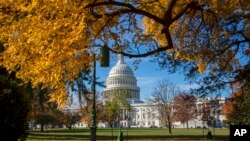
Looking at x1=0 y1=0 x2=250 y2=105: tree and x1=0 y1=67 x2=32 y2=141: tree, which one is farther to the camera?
x1=0 y1=67 x2=32 y2=141: tree

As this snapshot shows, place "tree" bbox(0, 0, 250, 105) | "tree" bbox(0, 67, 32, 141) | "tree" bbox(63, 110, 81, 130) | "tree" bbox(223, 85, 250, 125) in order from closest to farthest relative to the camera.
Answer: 1. "tree" bbox(0, 0, 250, 105)
2. "tree" bbox(0, 67, 32, 141)
3. "tree" bbox(223, 85, 250, 125)
4. "tree" bbox(63, 110, 81, 130)

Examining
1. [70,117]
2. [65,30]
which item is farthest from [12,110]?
[70,117]

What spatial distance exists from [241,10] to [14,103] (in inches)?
400

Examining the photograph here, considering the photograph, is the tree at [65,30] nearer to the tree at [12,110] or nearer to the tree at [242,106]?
the tree at [12,110]

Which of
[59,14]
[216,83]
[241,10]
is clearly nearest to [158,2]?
[241,10]

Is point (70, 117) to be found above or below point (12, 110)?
above

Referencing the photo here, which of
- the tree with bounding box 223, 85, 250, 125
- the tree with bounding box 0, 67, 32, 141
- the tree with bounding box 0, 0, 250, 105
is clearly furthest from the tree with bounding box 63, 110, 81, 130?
the tree with bounding box 0, 0, 250, 105

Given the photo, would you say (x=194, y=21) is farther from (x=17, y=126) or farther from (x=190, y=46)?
(x=17, y=126)

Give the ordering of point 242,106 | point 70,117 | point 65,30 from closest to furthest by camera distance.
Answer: point 65,30, point 242,106, point 70,117

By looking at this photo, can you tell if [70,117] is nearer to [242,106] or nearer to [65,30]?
[242,106]

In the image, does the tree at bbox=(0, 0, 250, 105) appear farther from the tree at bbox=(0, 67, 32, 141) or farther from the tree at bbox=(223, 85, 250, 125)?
the tree at bbox=(223, 85, 250, 125)

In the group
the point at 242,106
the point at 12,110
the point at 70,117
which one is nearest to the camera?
the point at 12,110

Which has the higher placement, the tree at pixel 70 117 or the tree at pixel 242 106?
the tree at pixel 70 117

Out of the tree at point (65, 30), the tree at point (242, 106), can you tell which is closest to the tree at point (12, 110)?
the tree at point (65, 30)
